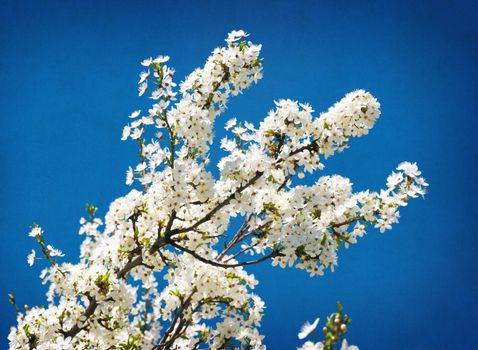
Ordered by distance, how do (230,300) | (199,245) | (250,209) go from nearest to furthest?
(250,209) → (199,245) → (230,300)

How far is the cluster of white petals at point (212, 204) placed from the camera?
562cm

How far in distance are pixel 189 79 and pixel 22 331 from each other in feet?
12.3

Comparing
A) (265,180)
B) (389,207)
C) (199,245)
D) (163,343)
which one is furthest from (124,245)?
(389,207)

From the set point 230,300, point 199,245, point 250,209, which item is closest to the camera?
point 250,209

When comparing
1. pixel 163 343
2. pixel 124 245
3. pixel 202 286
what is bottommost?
pixel 163 343

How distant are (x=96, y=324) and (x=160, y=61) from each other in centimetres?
339

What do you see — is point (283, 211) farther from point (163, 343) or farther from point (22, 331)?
point (22, 331)

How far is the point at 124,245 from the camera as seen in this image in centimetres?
608

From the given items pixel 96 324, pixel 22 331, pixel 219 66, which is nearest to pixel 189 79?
pixel 219 66

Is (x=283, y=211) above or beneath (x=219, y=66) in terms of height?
beneath

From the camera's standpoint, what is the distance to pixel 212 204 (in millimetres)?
5898

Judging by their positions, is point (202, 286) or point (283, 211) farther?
point (202, 286)

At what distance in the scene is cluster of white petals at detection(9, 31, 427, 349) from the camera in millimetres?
5621

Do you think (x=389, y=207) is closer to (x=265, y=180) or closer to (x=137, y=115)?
(x=265, y=180)
